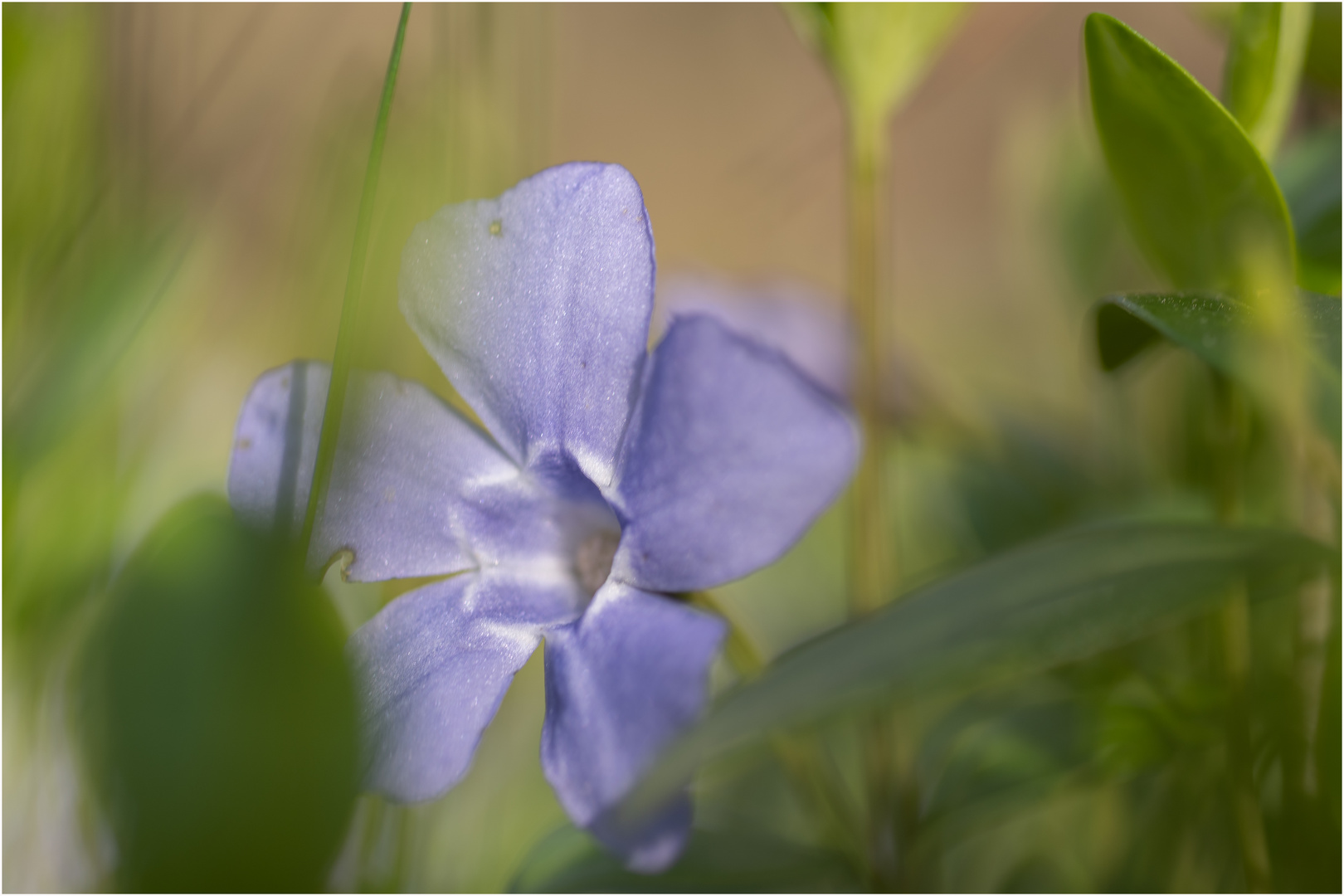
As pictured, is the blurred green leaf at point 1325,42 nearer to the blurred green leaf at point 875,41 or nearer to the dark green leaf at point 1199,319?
the blurred green leaf at point 875,41

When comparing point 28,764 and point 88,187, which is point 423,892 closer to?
point 28,764

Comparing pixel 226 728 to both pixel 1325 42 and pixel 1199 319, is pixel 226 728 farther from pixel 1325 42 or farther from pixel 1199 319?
pixel 1325 42

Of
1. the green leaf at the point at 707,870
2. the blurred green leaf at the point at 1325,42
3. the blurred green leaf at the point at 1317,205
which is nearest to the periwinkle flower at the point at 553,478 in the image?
the green leaf at the point at 707,870

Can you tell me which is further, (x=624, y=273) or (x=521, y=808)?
(x=521, y=808)

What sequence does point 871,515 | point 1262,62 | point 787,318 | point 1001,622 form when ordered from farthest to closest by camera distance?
point 787,318 < point 871,515 < point 1262,62 < point 1001,622

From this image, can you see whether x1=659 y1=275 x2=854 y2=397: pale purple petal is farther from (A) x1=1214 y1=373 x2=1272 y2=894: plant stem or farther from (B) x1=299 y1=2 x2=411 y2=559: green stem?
(B) x1=299 y1=2 x2=411 y2=559: green stem

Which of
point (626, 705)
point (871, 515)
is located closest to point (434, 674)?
point (626, 705)

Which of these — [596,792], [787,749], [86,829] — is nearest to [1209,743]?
[787,749]
